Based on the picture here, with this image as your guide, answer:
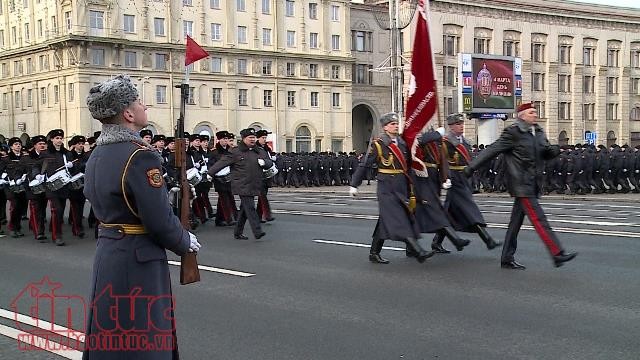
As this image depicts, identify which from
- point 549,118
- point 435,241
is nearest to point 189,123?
point 549,118

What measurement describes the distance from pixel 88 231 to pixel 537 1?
66.1m

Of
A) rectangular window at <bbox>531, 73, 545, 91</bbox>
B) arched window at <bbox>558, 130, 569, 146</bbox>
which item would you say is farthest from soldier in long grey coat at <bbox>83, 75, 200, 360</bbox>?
arched window at <bbox>558, 130, 569, 146</bbox>

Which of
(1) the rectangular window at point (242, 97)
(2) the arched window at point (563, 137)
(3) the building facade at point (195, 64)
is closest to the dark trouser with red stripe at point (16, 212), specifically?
(3) the building facade at point (195, 64)

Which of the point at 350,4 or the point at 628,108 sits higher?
Result: the point at 350,4

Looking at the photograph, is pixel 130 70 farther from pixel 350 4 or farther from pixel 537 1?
pixel 537 1

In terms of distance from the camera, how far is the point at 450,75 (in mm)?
70062

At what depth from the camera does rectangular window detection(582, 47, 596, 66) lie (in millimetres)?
77119

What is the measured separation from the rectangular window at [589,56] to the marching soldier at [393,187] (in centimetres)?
7232

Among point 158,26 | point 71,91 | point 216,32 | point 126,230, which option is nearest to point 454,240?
point 126,230

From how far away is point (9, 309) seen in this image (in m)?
7.78

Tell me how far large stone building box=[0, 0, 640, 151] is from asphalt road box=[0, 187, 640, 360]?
4713 cm

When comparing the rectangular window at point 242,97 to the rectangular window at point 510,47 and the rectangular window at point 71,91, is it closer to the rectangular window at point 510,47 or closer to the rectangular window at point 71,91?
the rectangular window at point 71,91

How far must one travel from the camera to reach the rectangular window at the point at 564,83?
250ft

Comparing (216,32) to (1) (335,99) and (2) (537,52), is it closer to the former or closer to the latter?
(1) (335,99)
